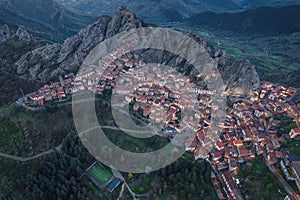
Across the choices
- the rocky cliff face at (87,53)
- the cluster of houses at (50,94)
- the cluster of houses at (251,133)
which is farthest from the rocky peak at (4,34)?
the cluster of houses at (251,133)

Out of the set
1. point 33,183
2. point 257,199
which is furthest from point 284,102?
point 33,183

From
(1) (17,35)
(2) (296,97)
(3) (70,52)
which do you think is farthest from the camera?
(1) (17,35)

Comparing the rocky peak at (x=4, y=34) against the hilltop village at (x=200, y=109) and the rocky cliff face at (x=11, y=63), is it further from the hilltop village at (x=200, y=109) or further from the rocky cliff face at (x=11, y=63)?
the hilltop village at (x=200, y=109)

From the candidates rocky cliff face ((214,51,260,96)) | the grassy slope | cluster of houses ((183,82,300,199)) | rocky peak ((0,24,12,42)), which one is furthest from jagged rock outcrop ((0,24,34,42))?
the grassy slope

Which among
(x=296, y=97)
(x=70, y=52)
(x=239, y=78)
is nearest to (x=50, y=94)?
(x=70, y=52)

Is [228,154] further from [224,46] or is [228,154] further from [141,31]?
[224,46]

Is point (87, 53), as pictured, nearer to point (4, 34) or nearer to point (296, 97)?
point (4, 34)
